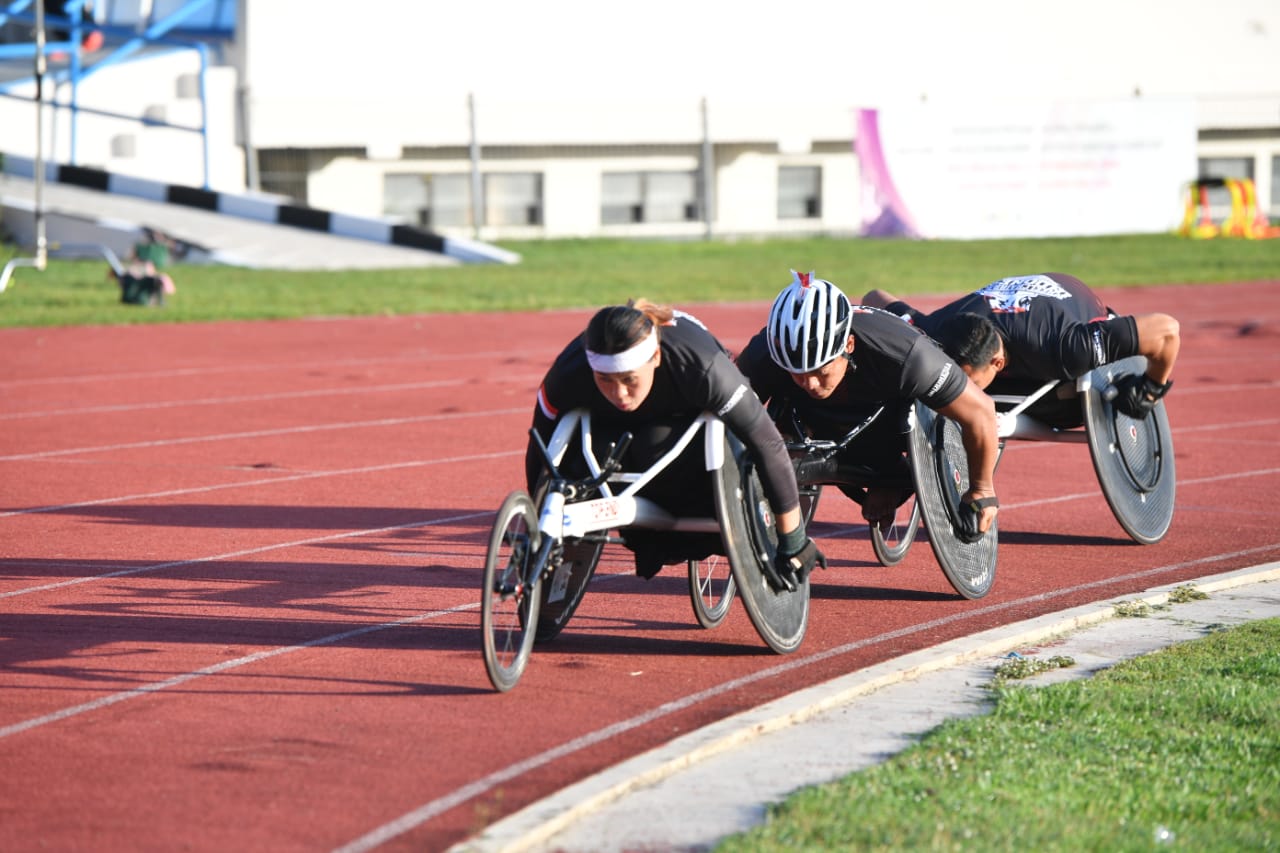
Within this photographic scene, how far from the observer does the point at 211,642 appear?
25.2 ft

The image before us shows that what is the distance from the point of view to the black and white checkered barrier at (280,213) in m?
31.4

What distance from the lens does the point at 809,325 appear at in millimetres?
7574

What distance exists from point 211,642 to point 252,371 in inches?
415

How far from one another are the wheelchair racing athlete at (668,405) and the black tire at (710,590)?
44cm

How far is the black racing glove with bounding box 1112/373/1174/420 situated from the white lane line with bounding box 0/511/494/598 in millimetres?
3608

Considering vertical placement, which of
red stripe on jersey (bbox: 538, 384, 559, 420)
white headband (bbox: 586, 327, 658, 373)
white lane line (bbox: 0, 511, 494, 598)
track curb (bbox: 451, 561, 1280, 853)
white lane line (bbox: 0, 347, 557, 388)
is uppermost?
white headband (bbox: 586, 327, 658, 373)

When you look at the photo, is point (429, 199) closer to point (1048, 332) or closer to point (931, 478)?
point (1048, 332)

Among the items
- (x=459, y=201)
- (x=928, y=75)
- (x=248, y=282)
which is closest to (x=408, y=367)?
(x=248, y=282)

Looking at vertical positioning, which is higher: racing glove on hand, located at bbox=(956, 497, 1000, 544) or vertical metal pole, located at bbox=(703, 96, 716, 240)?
vertical metal pole, located at bbox=(703, 96, 716, 240)

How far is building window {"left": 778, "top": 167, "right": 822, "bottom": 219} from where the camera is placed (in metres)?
40.4

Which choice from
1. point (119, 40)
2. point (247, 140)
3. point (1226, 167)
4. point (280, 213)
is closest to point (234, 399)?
point (280, 213)

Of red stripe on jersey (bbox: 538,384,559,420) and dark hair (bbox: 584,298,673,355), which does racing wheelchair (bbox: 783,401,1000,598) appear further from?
dark hair (bbox: 584,298,673,355)

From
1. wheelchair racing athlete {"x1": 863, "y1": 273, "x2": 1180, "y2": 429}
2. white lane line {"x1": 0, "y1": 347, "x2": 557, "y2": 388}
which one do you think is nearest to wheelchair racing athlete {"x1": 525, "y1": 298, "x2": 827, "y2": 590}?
wheelchair racing athlete {"x1": 863, "y1": 273, "x2": 1180, "y2": 429}

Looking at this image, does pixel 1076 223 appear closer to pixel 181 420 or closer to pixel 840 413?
pixel 181 420
